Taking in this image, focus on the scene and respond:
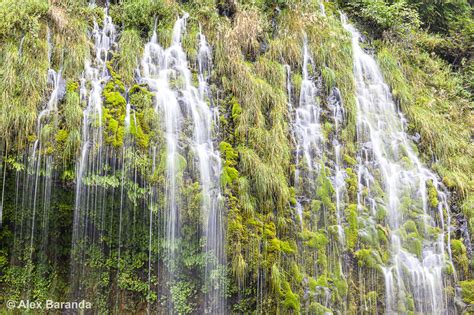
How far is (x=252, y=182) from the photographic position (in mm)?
Answer: 6969

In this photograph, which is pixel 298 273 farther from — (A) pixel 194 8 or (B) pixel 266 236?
(A) pixel 194 8

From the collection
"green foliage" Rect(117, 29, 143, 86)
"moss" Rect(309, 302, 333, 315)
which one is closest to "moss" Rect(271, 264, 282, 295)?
"moss" Rect(309, 302, 333, 315)

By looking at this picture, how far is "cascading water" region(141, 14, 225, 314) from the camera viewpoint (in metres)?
6.58

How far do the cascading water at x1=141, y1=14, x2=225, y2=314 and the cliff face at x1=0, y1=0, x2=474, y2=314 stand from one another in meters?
0.03

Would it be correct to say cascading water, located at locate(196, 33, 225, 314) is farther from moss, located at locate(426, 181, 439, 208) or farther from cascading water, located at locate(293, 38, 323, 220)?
moss, located at locate(426, 181, 439, 208)

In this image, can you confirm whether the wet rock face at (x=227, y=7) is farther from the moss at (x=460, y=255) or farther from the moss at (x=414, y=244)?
the moss at (x=460, y=255)

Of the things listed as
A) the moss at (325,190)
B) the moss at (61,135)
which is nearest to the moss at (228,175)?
the moss at (325,190)

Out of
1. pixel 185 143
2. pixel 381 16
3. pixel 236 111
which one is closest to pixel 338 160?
pixel 236 111

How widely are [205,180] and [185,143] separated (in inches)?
29.9

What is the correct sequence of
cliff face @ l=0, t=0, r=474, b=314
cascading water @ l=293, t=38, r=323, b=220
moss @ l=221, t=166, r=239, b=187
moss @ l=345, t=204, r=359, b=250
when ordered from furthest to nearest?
cascading water @ l=293, t=38, r=323, b=220, moss @ l=345, t=204, r=359, b=250, moss @ l=221, t=166, r=239, b=187, cliff face @ l=0, t=0, r=474, b=314

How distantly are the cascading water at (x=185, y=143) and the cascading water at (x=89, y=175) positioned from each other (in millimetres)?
978

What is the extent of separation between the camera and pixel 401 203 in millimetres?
7574

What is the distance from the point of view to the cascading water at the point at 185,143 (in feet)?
21.6

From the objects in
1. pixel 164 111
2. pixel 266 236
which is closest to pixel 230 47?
pixel 164 111
